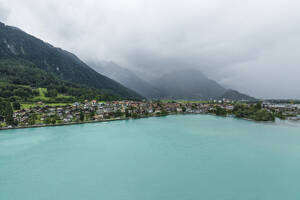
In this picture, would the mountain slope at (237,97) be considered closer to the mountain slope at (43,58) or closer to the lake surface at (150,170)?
the mountain slope at (43,58)

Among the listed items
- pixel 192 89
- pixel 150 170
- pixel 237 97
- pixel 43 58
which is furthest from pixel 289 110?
pixel 192 89

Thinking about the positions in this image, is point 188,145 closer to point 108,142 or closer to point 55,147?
point 108,142

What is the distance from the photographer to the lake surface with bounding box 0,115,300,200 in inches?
211

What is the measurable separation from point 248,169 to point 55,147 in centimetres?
1351

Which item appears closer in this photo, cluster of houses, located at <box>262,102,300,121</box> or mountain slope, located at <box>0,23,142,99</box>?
cluster of houses, located at <box>262,102,300,121</box>

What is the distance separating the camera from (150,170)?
698 centimetres

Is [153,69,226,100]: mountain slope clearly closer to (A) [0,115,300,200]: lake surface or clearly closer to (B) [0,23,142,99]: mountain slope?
(B) [0,23,142,99]: mountain slope

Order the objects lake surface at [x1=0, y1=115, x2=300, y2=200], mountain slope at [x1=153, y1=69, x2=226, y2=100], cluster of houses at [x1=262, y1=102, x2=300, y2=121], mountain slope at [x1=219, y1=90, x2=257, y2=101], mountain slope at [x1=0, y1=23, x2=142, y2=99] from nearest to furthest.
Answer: lake surface at [x1=0, y1=115, x2=300, y2=200]
cluster of houses at [x1=262, y1=102, x2=300, y2=121]
mountain slope at [x1=0, y1=23, x2=142, y2=99]
mountain slope at [x1=219, y1=90, x2=257, y2=101]
mountain slope at [x1=153, y1=69, x2=226, y2=100]

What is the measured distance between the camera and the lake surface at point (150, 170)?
5355 millimetres

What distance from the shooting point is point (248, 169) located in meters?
7.05

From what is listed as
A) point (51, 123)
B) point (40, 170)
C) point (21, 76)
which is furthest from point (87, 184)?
point (21, 76)

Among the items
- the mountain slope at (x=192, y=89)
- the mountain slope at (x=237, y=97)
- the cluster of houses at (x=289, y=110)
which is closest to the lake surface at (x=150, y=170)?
the cluster of houses at (x=289, y=110)

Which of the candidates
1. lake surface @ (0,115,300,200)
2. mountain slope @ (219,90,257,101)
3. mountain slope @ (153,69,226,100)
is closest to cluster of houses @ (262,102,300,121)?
lake surface @ (0,115,300,200)

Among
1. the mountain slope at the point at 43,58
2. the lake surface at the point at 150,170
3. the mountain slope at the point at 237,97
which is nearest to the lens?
the lake surface at the point at 150,170
